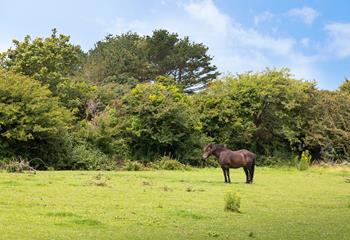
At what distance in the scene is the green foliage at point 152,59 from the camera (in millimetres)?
55750

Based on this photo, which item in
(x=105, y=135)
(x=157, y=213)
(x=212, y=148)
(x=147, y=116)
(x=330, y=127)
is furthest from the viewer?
(x=330, y=127)

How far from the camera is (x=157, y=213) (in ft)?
39.5

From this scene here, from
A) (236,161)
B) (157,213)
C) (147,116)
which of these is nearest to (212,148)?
(236,161)

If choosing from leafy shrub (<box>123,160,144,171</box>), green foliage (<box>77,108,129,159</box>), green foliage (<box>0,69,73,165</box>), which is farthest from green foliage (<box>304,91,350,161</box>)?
green foliage (<box>0,69,73,165</box>)

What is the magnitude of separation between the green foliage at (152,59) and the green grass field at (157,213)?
38048 mm

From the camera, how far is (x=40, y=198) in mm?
13539

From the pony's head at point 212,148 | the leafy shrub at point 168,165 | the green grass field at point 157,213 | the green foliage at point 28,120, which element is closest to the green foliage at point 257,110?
the leafy shrub at point 168,165

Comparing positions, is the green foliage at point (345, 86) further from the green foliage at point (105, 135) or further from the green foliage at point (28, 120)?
the green foliage at point (28, 120)

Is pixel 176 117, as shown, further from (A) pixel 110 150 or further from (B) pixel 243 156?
(B) pixel 243 156

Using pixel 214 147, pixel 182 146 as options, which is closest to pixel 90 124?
pixel 182 146

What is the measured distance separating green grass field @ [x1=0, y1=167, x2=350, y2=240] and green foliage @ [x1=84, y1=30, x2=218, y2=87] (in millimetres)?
38048

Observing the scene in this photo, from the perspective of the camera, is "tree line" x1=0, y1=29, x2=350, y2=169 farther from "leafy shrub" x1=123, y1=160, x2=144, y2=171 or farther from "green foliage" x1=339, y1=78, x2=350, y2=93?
"green foliage" x1=339, y1=78, x2=350, y2=93

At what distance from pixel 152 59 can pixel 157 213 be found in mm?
49528

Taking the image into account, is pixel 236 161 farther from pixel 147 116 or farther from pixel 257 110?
pixel 257 110
